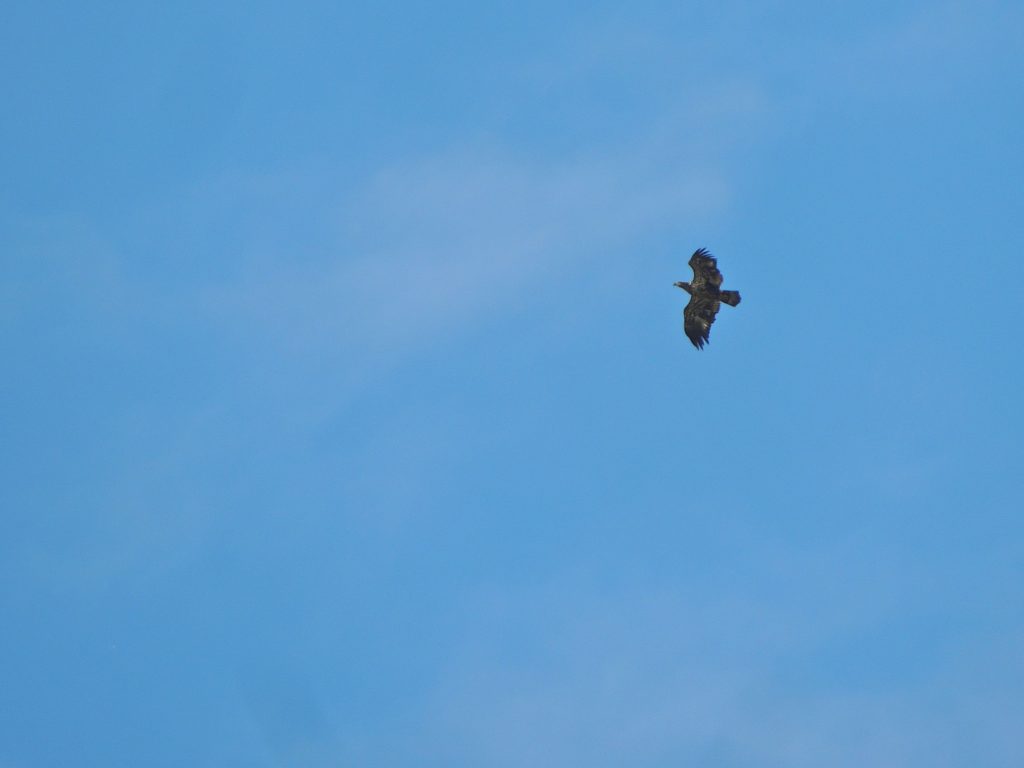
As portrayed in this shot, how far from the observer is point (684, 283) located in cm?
10369

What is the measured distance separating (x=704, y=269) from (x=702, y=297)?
160 cm

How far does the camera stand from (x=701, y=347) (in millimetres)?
104125

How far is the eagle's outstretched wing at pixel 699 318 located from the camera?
103 meters

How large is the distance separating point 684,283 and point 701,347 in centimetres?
288

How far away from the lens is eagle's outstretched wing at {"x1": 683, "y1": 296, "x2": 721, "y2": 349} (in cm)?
10319

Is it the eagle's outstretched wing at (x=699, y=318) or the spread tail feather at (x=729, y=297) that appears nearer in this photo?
the spread tail feather at (x=729, y=297)

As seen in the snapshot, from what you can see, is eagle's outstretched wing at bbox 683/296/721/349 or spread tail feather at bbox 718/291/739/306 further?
eagle's outstretched wing at bbox 683/296/721/349

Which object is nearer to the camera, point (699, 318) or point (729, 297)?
point (729, 297)

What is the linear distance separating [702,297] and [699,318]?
1.15m

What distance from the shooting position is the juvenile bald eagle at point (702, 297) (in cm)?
10181

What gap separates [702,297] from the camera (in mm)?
103000

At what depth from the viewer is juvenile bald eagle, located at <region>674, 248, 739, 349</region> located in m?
102

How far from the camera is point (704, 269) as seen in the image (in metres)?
102

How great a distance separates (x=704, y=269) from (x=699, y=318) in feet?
9.03
